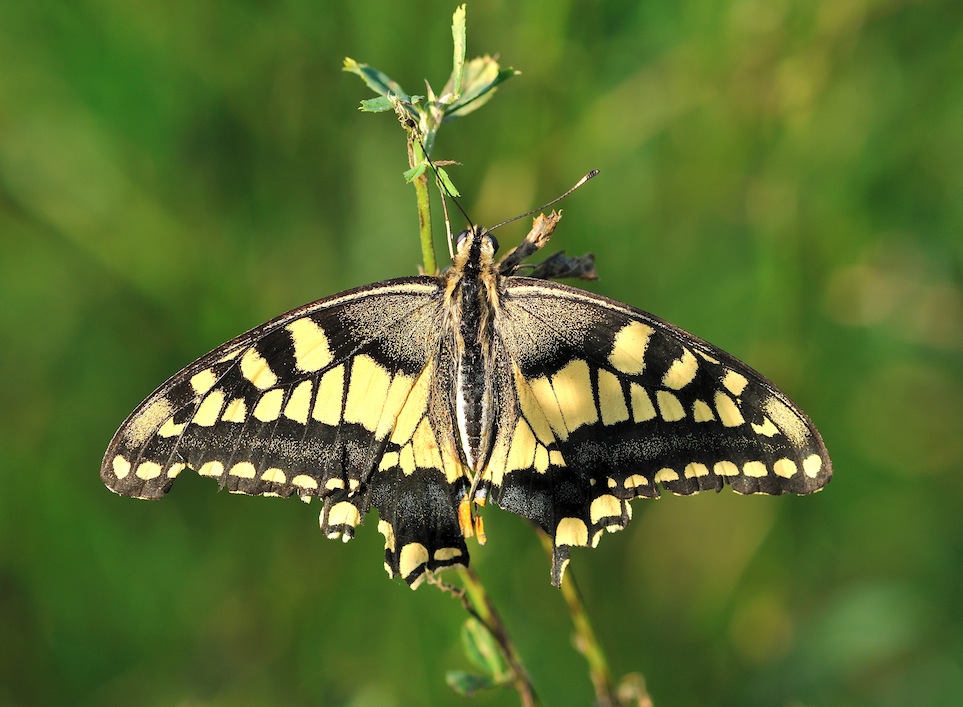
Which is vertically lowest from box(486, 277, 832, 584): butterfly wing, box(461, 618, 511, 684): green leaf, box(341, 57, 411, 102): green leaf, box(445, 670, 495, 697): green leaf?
box(445, 670, 495, 697): green leaf

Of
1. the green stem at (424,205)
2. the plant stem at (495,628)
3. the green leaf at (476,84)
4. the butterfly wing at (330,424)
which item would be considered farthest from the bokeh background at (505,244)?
the green stem at (424,205)

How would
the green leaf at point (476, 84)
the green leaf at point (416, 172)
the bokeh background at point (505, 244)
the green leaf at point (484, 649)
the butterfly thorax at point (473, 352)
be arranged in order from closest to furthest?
the green leaf at point (416, 172) < the green leaf at point (476, 84) < the green leaf at point (484, 649) < the butterfly thorax at point (473, 352) < the bokeh background at point (505, 244)

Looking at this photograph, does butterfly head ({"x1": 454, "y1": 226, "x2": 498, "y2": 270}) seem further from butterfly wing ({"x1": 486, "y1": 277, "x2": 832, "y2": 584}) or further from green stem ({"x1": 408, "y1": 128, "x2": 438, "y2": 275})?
green stem ({"x1": 408, "y1": 128, "x2": 438, "y2": 275})

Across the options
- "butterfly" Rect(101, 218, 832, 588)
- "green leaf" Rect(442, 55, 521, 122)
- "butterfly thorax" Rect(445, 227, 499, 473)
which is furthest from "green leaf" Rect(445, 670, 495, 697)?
"green leaf" Rect(442, 55, 521, 122)

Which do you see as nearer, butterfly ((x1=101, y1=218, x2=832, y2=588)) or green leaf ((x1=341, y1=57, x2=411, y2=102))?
green leaf ((x1=341, y1=57, x2=411, y2=102))

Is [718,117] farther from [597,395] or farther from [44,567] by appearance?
[44,567]

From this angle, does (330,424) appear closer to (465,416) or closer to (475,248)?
(465,416)

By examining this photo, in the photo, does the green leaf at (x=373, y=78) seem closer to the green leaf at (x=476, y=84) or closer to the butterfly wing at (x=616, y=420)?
the green leaf at (x=476, y=84)
